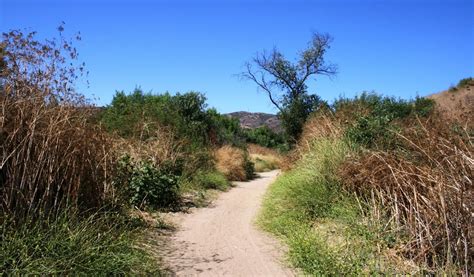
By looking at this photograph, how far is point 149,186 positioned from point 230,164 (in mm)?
9143

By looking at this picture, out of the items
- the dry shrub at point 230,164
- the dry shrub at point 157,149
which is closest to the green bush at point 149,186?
the dry shrub at point 157,149

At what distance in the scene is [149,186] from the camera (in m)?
9.70

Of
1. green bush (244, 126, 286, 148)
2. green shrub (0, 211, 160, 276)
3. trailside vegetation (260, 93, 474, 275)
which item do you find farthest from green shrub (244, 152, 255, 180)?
green bush (244, 126, 286, 148)

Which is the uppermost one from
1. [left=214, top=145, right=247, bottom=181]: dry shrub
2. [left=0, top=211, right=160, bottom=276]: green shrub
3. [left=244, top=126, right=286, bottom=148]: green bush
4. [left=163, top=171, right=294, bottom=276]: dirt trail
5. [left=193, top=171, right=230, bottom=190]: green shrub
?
[left=244, top=126, right=286, bottom=148]: green bush

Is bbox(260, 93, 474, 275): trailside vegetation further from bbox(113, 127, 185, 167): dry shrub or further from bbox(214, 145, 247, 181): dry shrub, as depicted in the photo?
bbox(214, 145, 247, 181): dry shrub

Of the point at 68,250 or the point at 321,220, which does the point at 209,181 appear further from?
the point at 68,250

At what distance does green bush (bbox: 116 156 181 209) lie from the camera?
9.07 meters

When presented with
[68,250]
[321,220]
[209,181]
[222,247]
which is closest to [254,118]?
[209,181]

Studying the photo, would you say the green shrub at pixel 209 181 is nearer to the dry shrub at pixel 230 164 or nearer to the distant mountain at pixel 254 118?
the dry shrub at pixel 230 164

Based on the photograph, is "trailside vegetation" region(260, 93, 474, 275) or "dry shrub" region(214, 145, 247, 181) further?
"dry shrub" region(214, 145, 247, 181)

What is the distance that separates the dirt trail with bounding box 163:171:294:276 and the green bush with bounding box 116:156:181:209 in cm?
76

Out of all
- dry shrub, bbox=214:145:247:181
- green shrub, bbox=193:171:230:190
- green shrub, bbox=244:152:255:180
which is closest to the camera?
green shrub, bbox=193:171:230:190

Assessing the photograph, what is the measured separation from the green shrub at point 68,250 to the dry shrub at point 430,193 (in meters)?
3.31

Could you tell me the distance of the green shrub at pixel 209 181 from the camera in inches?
549
